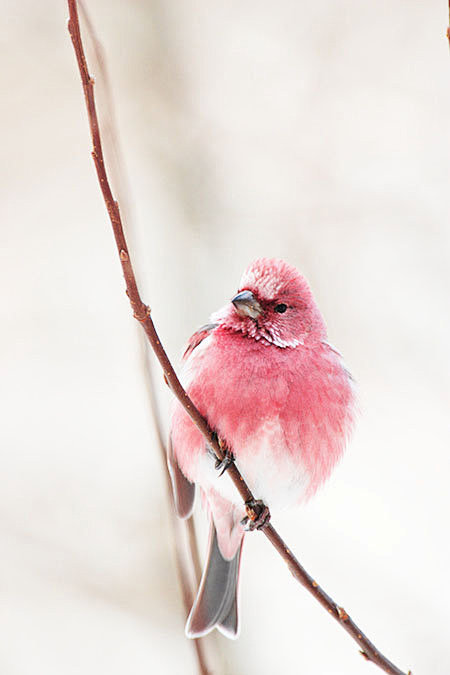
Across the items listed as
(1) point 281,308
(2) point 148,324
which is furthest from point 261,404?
(2) point 148,324

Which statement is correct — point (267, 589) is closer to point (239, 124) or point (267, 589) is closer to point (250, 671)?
point (250, 671)

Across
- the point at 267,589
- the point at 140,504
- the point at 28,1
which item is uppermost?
the point at 28,1

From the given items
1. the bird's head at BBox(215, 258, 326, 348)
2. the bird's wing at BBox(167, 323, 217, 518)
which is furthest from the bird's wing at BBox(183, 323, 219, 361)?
the bird's head at BBox(215, 258, 326, 348)

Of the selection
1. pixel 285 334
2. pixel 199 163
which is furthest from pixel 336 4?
pixel 285 334

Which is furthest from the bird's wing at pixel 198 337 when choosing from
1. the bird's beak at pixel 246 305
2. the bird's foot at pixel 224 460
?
the bird's foot at pixel 224 460

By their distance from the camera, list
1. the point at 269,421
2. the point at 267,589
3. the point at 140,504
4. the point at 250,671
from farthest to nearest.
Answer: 1. the point at 267,589
2. the point at 140,504
3. the point at 250,671
4. the point at 269,421

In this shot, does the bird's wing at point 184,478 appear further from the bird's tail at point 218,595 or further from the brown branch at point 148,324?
the brown branch at point 148,324

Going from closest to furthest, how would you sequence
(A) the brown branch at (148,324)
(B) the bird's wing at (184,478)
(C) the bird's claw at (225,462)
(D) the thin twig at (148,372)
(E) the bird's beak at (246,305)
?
(A) the brown branch at (148,324), (D) the thin twig at (148,372), (C) the bird's claw at (225,462), (E) the bird's beak at (246,305), (B) the bird's wing at (184,478)

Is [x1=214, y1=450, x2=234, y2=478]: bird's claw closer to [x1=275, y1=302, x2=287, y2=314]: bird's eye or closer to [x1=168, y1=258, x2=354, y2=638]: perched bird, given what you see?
[x1=168, y1=258, x2=354, y2=638]: perched bird
